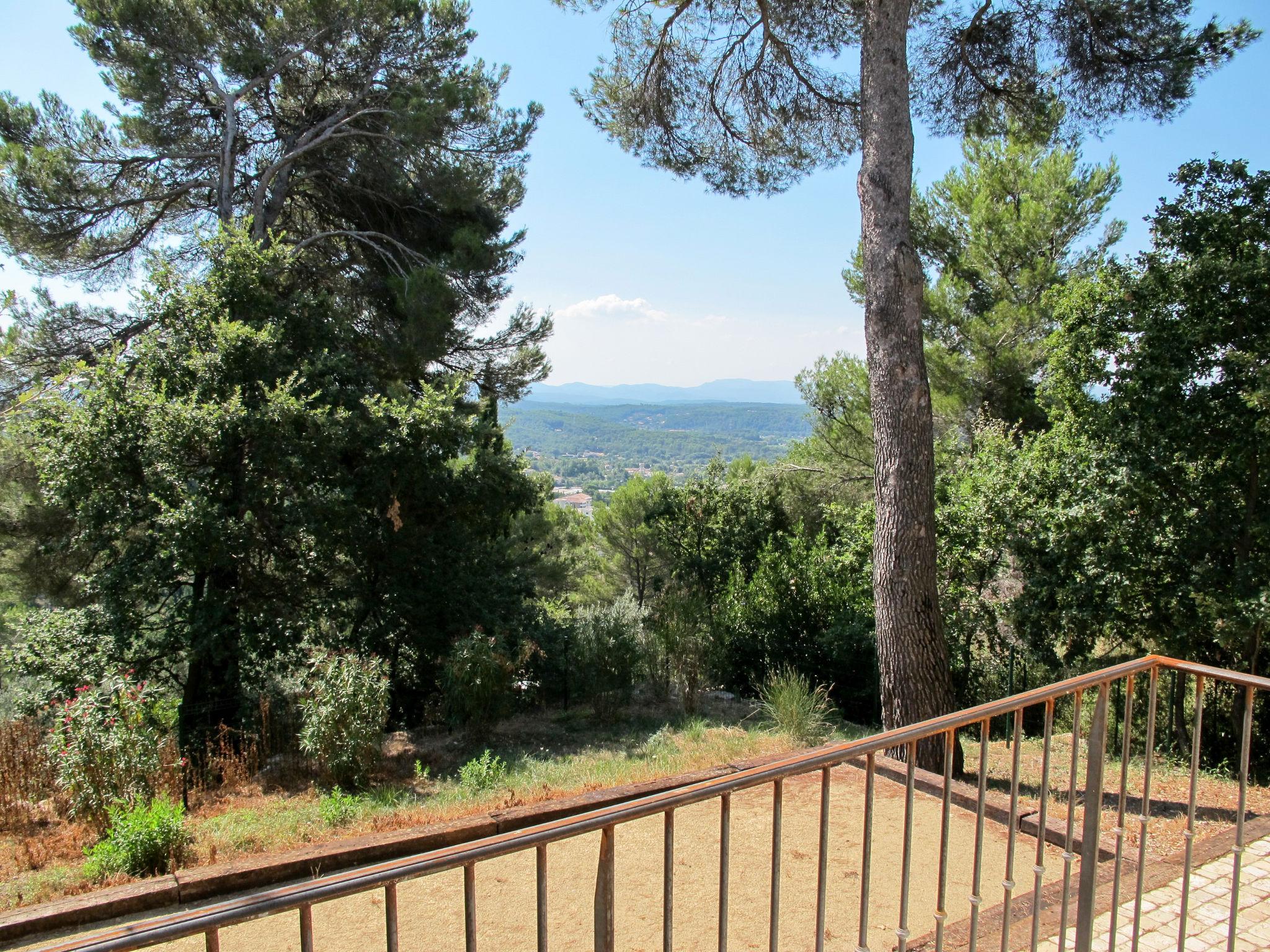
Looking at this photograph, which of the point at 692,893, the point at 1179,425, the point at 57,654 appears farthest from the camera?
the point at 57,654

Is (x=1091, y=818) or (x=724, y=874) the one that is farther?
(x=1091, y=818)

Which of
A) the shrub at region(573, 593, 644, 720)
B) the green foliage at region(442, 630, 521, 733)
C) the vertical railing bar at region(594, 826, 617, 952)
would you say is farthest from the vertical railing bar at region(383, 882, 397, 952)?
the shrub at region(573, 593, 644, 720)

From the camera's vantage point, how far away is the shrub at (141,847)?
426 centimetres

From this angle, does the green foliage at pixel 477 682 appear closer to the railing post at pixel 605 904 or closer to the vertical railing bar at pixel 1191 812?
the vertical railing bar at pixel 1191 812

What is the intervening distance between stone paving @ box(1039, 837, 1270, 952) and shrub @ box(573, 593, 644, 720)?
21.6 feet

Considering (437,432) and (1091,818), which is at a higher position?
(437,432)

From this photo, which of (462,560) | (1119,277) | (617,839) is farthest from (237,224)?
(1119,277)

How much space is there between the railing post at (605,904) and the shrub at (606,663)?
7.95 metres

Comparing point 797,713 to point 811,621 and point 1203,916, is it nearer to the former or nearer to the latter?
point 1203,916

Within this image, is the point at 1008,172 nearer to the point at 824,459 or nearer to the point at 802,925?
the point at 824,459

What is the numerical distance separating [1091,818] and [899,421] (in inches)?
159

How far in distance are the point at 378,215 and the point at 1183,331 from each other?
1116cm

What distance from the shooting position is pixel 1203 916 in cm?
312

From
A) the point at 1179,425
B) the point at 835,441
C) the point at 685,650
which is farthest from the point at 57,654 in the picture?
the point at 835,441
